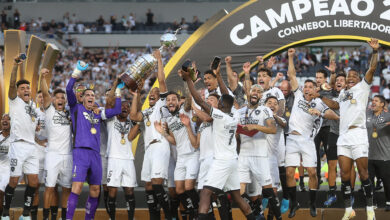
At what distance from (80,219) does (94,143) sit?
223 centimetres

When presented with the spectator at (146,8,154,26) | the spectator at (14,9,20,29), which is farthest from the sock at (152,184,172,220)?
the spectator at (146,8,154,26)

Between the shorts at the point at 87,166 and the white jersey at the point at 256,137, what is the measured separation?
252 cm

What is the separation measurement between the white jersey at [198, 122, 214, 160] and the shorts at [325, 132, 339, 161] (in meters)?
3.11

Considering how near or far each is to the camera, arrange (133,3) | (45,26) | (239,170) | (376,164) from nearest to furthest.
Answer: (239,170), (376,164), (45,26), (133,3)

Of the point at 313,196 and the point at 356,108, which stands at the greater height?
the point at 356,108

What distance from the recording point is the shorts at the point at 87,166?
34.9ft

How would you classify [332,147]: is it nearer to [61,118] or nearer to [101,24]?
[61,118]

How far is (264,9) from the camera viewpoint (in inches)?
541

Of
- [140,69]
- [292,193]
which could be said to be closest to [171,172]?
[140,69]

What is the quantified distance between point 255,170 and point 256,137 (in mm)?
567

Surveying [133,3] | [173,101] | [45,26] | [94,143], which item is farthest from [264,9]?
[133,3]

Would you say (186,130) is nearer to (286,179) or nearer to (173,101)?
(173,101)

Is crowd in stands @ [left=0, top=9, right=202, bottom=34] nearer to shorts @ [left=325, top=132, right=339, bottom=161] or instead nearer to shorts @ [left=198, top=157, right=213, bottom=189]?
shorts @ [left=325, top=132, right=339, bottom=161]

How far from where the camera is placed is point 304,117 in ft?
38.1
